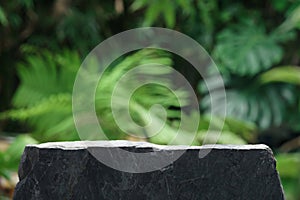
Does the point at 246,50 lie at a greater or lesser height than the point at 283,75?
greater

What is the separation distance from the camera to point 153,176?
3.40 feet

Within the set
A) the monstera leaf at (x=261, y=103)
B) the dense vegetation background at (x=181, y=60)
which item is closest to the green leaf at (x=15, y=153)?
the dense vegetation background at (x=181, y=60)

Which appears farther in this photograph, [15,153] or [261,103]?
[261,103]

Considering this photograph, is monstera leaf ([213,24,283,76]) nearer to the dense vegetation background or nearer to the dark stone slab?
the dense vegetation background

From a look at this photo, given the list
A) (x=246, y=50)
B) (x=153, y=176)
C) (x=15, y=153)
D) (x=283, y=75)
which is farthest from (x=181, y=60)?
(x=153, y=176)

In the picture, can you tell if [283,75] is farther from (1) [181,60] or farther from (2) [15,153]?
(2) [15,153]

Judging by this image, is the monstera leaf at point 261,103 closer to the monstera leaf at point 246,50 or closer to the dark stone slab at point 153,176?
the monstera leaf at point 246,50

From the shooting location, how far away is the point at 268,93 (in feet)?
8.71

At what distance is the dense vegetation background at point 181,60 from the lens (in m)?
2.42

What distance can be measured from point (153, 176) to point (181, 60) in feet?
5.91

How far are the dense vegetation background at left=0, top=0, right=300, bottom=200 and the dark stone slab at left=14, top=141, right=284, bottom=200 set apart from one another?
1.15 meters

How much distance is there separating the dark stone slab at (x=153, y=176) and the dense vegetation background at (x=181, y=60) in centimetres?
115

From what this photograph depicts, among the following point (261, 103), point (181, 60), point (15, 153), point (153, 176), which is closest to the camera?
point (153, 176)

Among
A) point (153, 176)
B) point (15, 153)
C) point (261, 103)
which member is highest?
point (261, 103)
